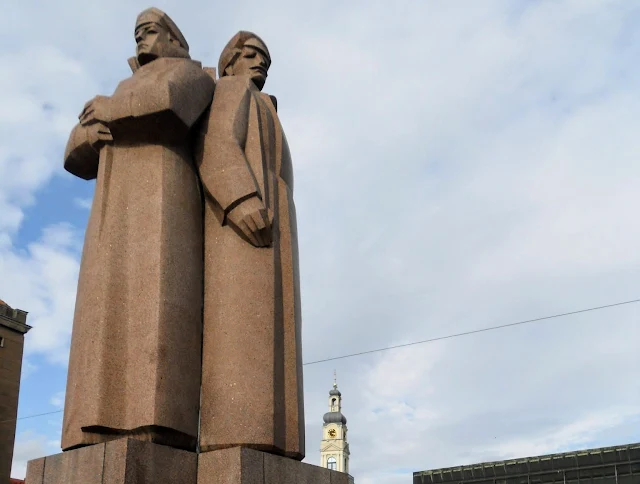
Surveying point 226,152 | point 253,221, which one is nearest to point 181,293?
point 253,221

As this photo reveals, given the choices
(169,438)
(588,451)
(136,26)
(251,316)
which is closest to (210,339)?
(251,316)

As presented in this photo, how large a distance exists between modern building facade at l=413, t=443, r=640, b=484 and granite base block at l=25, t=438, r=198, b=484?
45.2 metres

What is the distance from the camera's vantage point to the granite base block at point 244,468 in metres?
5.64

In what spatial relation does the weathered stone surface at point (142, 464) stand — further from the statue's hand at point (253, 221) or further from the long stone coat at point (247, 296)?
the statue's hand at point (253, 221)

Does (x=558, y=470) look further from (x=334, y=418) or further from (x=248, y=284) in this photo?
(x=334, y=418)

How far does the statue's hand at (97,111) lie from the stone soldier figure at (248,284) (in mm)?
910

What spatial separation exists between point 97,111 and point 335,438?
141813 millimetres

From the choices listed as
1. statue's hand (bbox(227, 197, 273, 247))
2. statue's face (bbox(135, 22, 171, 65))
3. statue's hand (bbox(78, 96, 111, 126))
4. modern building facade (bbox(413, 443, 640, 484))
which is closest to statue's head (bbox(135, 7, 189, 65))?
statue's face (bbox(135, 22, 171, 65))

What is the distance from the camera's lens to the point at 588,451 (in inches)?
1832

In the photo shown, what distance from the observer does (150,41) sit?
7.42 meters

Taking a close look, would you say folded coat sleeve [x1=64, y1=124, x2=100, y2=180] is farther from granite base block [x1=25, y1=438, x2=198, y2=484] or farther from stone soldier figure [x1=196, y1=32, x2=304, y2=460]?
granite base block [x1=25, y1=438, x2=198, y2=484]

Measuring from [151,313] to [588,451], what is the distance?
152 ft

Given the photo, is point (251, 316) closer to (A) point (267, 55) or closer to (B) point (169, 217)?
(B) point (169, 217)

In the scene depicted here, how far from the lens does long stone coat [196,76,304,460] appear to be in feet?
20.2
